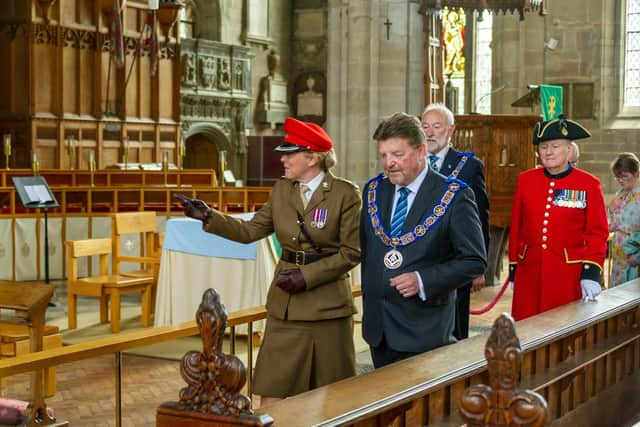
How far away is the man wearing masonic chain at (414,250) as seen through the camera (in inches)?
123

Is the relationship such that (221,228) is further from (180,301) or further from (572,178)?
(180,301)

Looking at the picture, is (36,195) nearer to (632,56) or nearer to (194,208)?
(194,208)

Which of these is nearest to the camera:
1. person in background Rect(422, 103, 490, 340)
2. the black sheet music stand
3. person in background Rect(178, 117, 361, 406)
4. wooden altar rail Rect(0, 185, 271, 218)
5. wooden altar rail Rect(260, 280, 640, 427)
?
wooden altar rail Rect(260, 280, 640, 427)

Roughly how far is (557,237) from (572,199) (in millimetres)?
175

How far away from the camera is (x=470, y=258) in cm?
318

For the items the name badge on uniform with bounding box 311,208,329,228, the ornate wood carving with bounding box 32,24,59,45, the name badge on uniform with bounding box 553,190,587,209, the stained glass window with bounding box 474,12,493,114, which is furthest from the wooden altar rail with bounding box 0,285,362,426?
the stained glass window with bounding box 474,12,493,114

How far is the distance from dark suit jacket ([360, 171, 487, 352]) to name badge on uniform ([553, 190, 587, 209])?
1156 millimetres

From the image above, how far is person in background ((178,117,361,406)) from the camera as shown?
11.8ft

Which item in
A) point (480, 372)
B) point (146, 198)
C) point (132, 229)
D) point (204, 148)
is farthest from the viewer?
point (204, 148)

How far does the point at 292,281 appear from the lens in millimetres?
3463

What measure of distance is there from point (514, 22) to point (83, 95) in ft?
24.5

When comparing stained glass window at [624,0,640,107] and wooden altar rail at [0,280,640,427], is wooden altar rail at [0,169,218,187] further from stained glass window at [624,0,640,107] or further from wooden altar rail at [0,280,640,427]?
wooden altar rail at [0,280,640,427]

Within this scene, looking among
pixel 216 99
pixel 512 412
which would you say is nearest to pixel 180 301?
pixel 512 412

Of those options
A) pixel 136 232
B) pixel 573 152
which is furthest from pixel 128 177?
pixel 573 152
